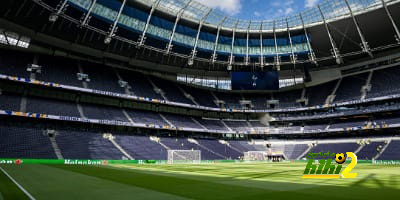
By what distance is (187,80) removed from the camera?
66500mm

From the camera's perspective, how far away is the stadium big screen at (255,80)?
202ft

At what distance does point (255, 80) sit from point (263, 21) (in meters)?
14.3

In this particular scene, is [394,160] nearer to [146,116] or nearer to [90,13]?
[146,116]

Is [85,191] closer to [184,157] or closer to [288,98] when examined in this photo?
[184,157]

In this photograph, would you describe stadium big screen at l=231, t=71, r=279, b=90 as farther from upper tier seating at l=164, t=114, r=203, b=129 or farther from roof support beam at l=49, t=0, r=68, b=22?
roof support beam at l=49, t=0, r=68, b=22

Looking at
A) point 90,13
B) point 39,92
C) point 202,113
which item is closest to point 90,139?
point 39,92

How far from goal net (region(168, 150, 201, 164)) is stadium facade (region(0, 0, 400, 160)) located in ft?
5.42

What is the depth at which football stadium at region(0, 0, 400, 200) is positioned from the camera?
39125 mm

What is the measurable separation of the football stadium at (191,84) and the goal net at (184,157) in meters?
0.20

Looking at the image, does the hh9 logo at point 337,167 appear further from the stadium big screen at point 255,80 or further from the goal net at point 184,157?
the stadium big screen at point 255,80

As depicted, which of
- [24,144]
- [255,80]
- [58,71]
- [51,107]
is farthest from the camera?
[255,80]

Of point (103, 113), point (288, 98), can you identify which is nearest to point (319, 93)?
point (288, 98)

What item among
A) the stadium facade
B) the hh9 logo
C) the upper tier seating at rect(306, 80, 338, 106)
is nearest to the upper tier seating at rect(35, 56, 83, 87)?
the stadium facade

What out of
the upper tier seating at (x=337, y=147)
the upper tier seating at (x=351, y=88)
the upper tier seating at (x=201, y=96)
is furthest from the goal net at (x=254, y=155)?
the upper tier seating at (x=351, y=88)
